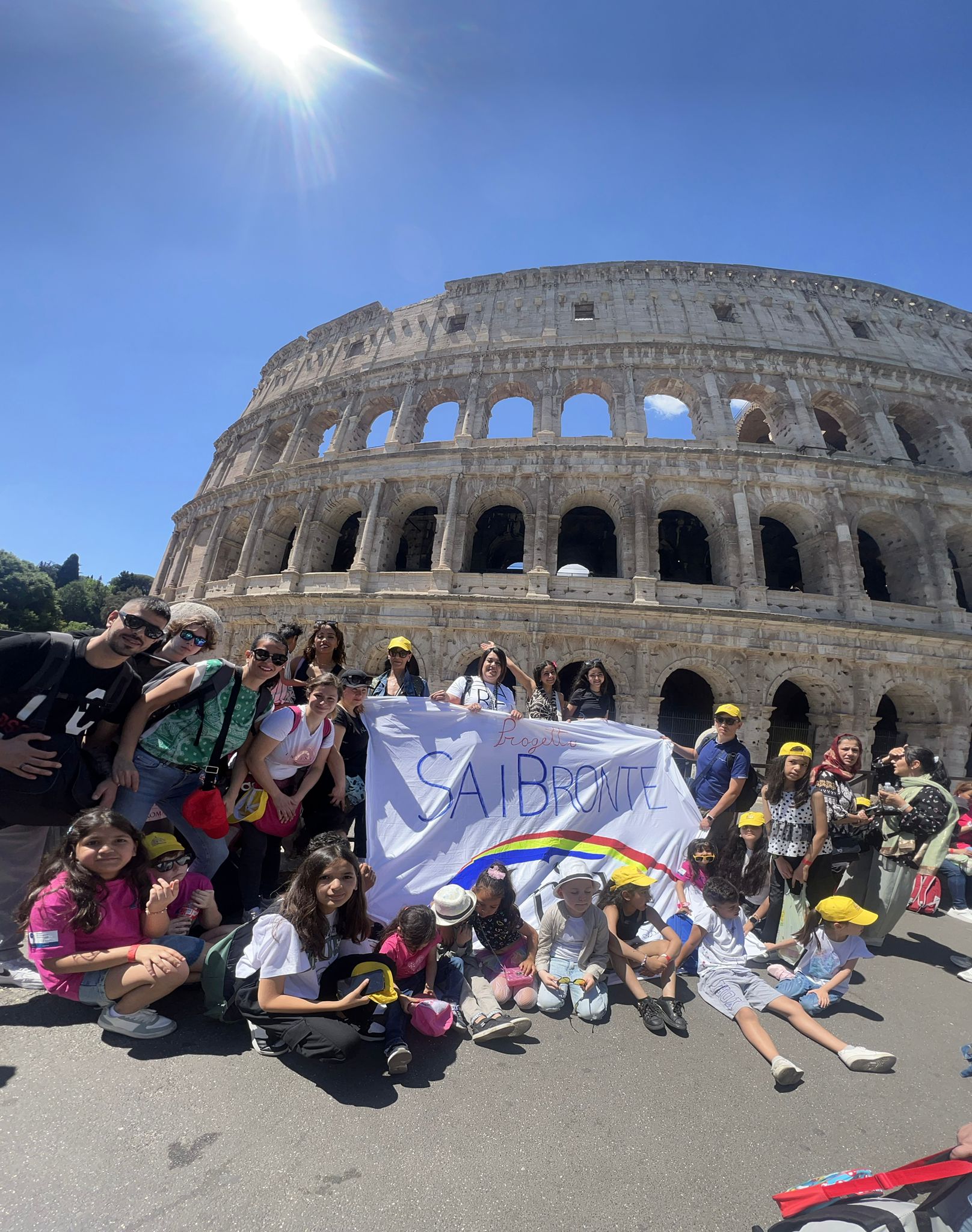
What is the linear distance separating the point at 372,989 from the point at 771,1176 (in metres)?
2.29

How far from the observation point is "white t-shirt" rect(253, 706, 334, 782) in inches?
160

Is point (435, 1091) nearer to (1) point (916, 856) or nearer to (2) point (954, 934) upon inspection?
(1) point (916, 856)

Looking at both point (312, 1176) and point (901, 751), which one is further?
point (901, 751)

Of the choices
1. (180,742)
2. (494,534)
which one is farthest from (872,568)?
(180,742)

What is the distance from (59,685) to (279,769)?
5.51 ft

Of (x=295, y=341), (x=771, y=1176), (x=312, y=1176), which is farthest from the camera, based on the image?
(x=295, y=341)

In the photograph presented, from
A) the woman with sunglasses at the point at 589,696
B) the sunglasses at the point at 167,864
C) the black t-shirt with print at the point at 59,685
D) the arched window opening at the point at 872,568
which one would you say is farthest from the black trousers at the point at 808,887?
the arched window opening at the point at 872,568

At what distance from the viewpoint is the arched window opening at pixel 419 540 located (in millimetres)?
18594

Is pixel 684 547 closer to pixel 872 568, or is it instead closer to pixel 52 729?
pixel 872 568

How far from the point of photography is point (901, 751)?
5879mm

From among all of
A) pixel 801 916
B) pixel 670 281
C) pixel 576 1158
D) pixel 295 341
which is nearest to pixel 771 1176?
pixel 576 1158

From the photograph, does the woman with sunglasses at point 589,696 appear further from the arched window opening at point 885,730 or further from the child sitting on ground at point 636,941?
the arched window opening at point 885,730

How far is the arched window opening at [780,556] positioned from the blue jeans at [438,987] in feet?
58.3

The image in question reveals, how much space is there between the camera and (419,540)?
739 inches
